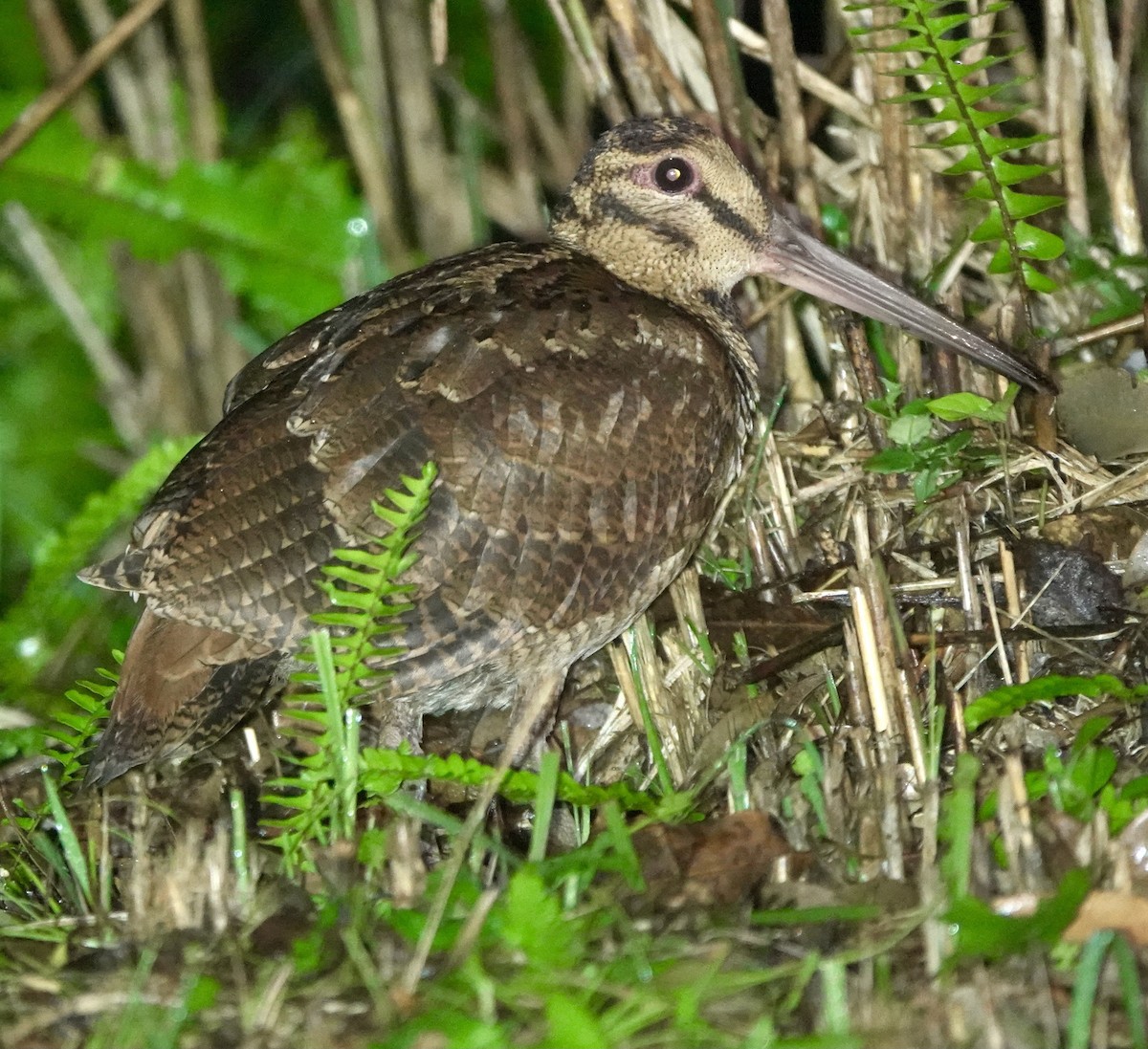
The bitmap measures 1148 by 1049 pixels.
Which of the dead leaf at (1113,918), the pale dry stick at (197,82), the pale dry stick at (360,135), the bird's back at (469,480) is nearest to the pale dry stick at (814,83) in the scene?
the bird's back at (469,480)

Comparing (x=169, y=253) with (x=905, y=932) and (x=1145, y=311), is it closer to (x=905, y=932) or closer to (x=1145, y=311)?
(x=1145, y=311)

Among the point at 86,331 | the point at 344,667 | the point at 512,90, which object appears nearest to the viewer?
the point at 344,667

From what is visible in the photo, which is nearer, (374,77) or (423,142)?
(374,77)

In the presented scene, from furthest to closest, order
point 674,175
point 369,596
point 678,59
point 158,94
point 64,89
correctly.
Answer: point 158,94, point 64,89, point 678,59, point 674,175, point 369,596

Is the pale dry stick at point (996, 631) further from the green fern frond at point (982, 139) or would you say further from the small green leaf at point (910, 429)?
the green fern frond at point (982, 139)

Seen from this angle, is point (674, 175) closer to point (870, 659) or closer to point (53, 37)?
point (870, 659)

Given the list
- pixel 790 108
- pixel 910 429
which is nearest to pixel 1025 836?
pixel 910 429

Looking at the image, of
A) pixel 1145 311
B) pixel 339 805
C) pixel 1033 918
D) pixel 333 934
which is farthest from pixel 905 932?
pixel 1145 311
